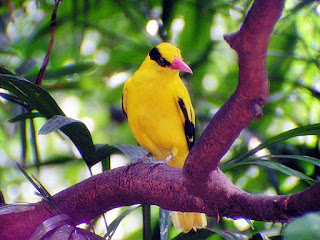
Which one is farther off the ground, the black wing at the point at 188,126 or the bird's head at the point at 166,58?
the bird's head at the point at 166,58

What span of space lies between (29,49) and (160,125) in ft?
5.21

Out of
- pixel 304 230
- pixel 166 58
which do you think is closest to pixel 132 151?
pixel 166 58

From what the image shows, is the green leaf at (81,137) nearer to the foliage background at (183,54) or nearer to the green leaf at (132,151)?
the green leaf at (132,151)

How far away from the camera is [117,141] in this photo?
Result: 12.0 feet

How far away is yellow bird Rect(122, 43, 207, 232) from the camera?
7.91 ft

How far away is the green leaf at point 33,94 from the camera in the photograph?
2.00m

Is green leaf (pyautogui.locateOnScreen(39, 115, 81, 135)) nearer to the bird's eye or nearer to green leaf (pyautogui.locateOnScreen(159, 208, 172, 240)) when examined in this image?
green leaf (pyautogui.locateOnScreen(159, 208, 172, 240))

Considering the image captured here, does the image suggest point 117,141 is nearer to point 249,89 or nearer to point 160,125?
point 160,125

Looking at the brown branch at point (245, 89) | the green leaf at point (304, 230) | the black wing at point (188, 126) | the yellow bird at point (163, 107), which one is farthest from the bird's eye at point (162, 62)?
the green leaf at point (304, 230)

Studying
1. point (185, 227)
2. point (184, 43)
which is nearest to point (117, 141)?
point (184, 43)

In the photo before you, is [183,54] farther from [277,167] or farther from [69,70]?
[277,167]

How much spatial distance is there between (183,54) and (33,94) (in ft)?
5.15

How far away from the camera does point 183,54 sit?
11.1 feet

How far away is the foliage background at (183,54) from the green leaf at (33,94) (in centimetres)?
73
